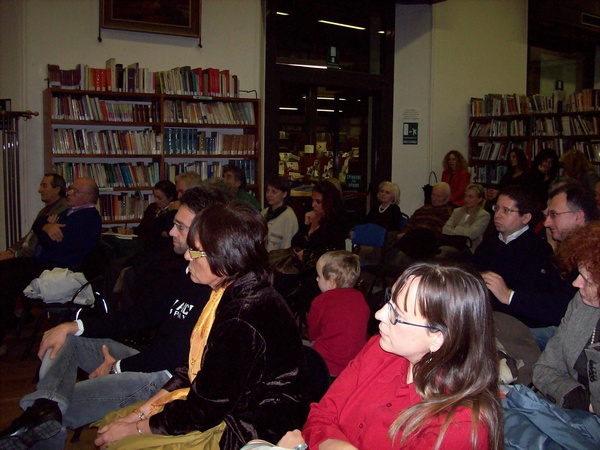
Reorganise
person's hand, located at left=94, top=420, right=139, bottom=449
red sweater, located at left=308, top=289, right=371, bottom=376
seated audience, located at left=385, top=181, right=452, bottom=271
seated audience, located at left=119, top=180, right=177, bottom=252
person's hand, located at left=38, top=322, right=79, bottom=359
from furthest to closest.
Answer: seated audience, located at left=385, top=181, right=452, bottom=271 < seated audience, located at left=119, top=180, right=177, bottom=252 < red sweater, located at left=308, top=289, right=371, bottom=376 < person's hand, located at left=38, top=322, right=79, bottom=359 < person's hand, located at left=94, top=420, right=139, bottom=449

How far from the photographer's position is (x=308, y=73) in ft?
25.6

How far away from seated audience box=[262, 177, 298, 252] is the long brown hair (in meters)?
3.90

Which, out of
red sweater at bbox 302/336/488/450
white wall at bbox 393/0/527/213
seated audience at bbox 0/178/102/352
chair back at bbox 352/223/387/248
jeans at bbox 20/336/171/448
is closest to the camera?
red sweater at bbox 302/336/488/450

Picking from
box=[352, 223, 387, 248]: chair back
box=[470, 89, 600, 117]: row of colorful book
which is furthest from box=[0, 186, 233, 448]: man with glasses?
box=[470, 89, 600, 117]: row of colorful book

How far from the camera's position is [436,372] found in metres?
1.46

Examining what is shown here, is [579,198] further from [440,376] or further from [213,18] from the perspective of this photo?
[213,18]

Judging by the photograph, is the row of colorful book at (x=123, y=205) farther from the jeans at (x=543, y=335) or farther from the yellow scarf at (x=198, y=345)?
the jeans at (x=543, y=335)

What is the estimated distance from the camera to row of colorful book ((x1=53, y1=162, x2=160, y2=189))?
624cm

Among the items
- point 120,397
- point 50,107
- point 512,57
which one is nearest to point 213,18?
point 50,107

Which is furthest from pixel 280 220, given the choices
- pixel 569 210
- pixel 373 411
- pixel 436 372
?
pixel 436 372

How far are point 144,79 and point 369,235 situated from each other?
306 centimetres

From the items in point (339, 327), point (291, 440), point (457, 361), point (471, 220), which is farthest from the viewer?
point (471, 220)

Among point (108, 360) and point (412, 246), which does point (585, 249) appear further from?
point (412, 246)

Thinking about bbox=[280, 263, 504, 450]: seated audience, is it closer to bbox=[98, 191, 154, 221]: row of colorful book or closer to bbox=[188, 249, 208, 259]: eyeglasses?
bbox=[188, 249, 208, 259]: eyeglasses
